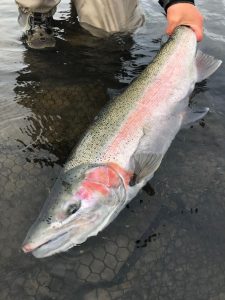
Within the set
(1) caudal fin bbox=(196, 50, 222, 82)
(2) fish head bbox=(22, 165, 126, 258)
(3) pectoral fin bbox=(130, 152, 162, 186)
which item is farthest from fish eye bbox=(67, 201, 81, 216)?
(1) caudal fin bbox=(196, 50, 222, 82)

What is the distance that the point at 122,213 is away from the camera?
8.72 ft

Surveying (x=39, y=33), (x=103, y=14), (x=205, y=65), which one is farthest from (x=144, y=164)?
(x=103, y=14)

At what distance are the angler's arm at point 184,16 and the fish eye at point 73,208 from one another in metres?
2.20

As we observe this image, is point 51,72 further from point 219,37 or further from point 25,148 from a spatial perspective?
point 219,37

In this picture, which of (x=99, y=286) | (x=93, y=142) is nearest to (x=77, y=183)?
(x=93, y=142)

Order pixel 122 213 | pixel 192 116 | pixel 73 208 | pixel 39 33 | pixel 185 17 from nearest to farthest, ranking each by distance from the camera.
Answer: pixel 73 208, pixel 122 213, pixel 192 116, pixel 185 17, pixel 39 33

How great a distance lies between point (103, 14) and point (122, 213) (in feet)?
10.3

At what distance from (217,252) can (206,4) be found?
474cm

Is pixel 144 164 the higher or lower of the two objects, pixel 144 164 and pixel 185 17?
the lower

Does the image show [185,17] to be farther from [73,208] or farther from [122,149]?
[73,208]

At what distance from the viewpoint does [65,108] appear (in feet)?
12.1

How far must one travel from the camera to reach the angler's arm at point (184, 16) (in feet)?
12.5

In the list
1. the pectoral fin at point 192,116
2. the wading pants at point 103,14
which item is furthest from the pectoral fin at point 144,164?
the wading pants at point 103,14

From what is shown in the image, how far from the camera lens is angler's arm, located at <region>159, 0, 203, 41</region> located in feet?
12.5
